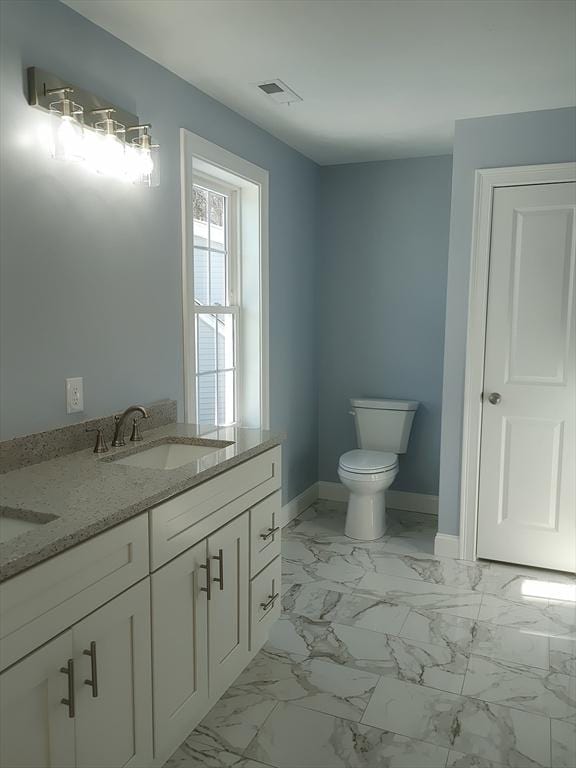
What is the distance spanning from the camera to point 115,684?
1.54m

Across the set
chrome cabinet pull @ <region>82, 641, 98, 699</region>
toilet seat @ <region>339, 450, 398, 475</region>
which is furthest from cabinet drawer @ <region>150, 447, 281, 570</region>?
toilet seat @ <region>339, 450, 398, 475</region>

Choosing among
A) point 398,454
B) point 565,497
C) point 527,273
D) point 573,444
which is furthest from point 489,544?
point 527,273

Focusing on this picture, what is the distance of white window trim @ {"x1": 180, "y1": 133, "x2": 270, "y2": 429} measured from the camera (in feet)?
8.93

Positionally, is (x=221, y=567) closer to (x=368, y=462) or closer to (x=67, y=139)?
(x=67, y=139)

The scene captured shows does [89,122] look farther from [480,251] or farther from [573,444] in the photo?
[573,444]

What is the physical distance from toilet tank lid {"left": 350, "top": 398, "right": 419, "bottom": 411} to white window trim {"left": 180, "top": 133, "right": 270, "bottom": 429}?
798 millimetres

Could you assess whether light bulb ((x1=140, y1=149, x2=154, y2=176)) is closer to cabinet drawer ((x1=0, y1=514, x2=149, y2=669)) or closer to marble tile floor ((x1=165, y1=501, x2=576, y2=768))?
cabinet drawer ((x1=0, y1=514, x2=149, y2=669))

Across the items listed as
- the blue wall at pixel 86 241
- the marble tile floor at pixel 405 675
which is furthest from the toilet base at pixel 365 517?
the blue wall at pixel 86 241

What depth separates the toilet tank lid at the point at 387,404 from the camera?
13.3ft

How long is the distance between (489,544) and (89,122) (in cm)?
283

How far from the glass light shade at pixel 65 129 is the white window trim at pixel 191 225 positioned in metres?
0.74

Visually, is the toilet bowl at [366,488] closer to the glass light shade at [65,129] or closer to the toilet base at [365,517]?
the toilet base at [365,517]

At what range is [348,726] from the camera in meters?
2.06

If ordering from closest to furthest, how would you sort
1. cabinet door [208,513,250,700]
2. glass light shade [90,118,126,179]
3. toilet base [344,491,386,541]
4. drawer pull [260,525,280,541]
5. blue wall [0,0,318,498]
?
blue wall [0,0,318,498] → cabinet door [208,513,250,700] → glass light shade [90,118,126,179] → drawer pull [260,525,280,541] → toilet base [344,491,386,541]
